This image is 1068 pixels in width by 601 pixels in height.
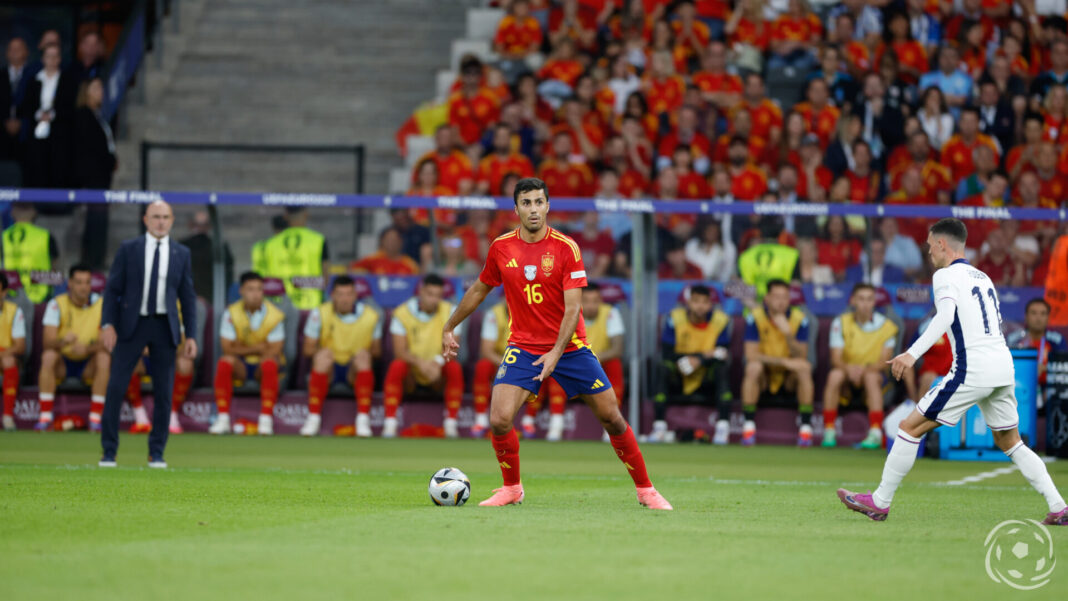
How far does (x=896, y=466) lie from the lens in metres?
8.52

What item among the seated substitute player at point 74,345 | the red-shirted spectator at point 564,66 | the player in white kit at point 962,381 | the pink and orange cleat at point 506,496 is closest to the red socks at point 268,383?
the seated substitute player at point 74,345

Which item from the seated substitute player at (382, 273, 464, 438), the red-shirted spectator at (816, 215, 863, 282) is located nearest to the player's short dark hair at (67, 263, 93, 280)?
the seated substitute player at (382, 273, 464, 438)

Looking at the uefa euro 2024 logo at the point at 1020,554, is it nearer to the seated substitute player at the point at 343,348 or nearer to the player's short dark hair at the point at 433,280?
the player's short dark hair at the point at 433,280

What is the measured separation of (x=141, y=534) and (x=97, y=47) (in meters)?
15.1

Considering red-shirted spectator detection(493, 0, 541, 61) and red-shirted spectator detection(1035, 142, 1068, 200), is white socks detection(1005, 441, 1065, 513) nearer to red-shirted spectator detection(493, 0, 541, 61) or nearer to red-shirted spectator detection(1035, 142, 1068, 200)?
red-shirted spectator detection(1035, 142, 1068, 200)

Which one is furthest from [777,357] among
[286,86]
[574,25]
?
[286,86]

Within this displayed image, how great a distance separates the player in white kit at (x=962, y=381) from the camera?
8.52m

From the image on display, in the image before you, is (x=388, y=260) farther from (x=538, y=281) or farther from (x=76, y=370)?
Answer: (x=538, y=281)

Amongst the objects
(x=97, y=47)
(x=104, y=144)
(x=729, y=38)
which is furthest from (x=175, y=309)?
(x=729, y=38)

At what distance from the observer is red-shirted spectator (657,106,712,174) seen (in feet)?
63.4

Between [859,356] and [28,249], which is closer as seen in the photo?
[859,356]

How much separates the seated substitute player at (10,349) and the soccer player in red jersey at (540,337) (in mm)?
9094

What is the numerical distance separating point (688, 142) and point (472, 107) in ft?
10.3

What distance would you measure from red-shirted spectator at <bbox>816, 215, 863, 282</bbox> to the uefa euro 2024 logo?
27.3 feet
